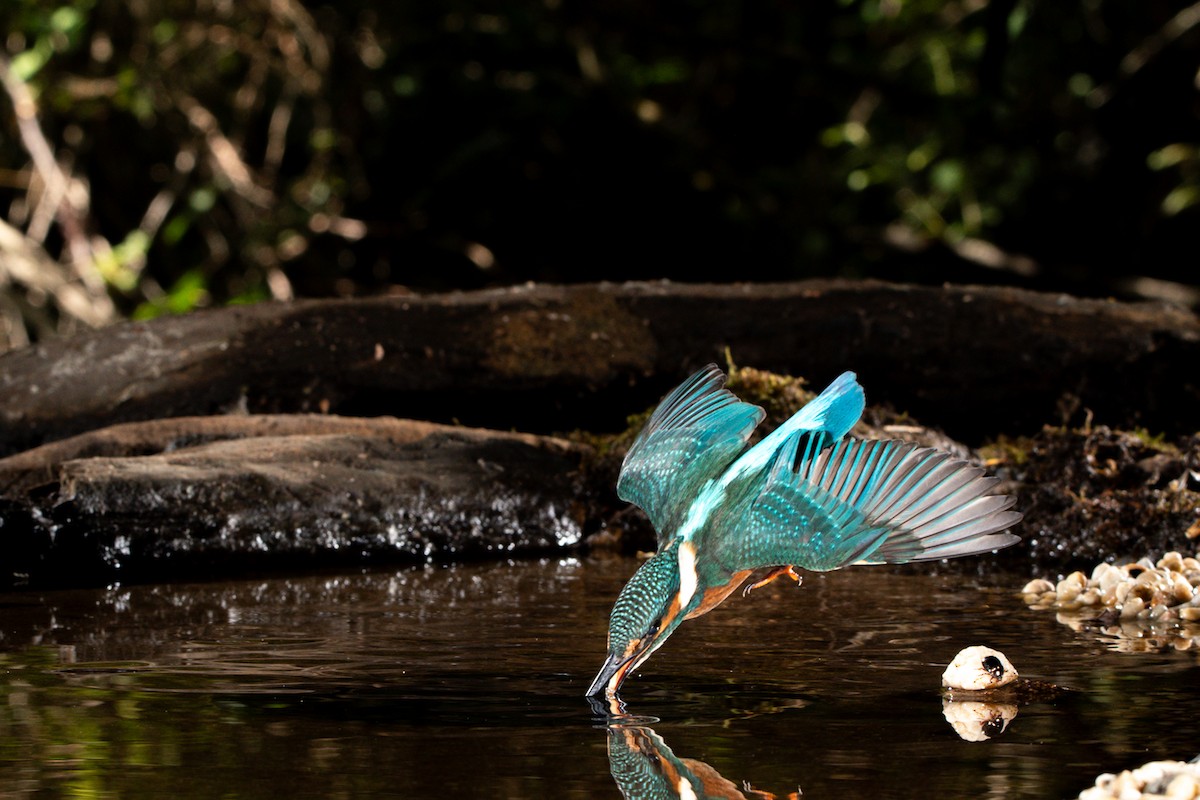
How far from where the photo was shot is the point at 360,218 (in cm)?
1051

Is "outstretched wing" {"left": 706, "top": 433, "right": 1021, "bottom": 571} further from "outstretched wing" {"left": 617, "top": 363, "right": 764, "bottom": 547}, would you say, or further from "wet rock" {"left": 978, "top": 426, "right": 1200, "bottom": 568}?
"wet rock" {"left": 978, "top": 426, "right": 1200, "bottom": 568}

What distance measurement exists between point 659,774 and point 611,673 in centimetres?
30

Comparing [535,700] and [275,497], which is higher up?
[275,497]

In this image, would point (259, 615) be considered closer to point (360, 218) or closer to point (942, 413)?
point (942, 413)

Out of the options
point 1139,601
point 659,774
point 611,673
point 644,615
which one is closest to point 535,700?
point 611,673

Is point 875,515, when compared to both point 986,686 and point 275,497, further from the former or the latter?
point 275,497

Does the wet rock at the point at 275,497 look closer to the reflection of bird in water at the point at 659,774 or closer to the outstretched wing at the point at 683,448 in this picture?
the outstretched wing at the point at 683,448

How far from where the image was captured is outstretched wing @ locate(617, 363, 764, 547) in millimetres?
2479

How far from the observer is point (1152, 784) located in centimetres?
177

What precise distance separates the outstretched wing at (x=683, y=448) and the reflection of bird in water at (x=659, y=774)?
40cm

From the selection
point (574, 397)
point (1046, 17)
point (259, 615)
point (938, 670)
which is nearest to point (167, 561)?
point (259, 615)

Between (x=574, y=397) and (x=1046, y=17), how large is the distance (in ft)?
16.5

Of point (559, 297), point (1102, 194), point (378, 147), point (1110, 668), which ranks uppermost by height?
point (378, 147)

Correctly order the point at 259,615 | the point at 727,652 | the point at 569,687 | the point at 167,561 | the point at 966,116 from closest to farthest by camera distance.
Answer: the point at 569,687
the point at 727,652
the point at 259,615
the point at 167,561
the point at 966,116
